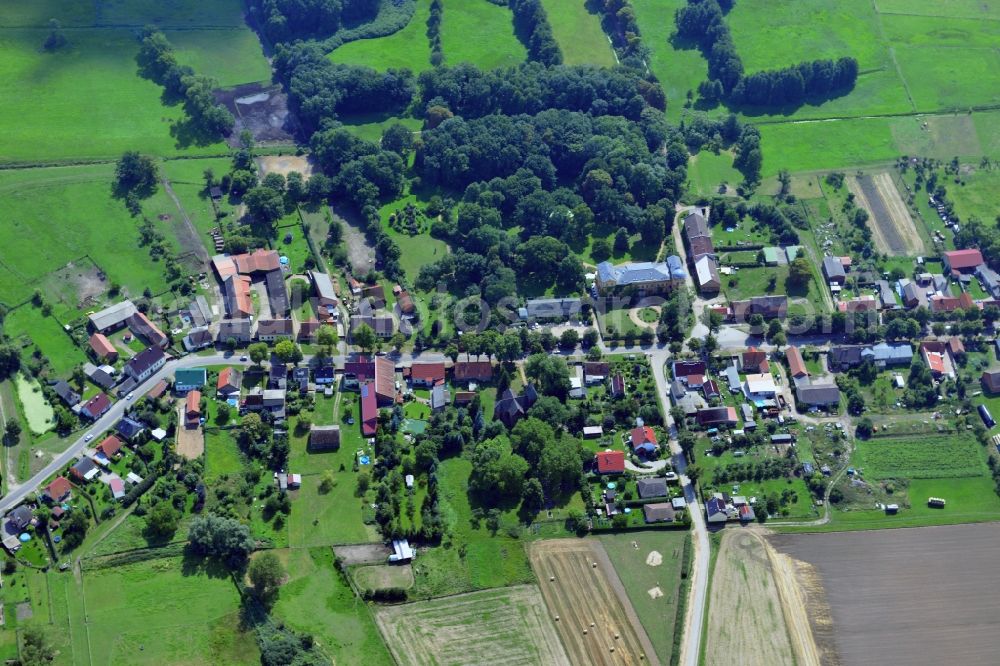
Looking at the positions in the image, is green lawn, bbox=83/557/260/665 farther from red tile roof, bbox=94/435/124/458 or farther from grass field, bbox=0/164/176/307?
grass field, bbox=0/164/176/307

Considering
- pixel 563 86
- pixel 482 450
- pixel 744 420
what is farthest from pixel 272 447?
pixel 563 86

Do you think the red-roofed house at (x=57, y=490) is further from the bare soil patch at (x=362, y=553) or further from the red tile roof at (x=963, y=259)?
the red tile roof at (x=963, y=259)

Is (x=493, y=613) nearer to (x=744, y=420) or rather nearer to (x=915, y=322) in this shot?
(x=744, y=420)

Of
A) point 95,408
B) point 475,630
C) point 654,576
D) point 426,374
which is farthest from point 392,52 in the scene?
point 475,630

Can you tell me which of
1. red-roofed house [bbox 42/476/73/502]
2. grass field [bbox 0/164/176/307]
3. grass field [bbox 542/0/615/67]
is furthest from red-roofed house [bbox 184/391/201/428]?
grass field [bbox 542/0/615/67]

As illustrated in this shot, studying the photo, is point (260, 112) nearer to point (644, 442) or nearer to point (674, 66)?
point (674, 66)

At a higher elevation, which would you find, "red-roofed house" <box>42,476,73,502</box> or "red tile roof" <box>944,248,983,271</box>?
"red-roofed house" <box>42,476,73,502</box>
